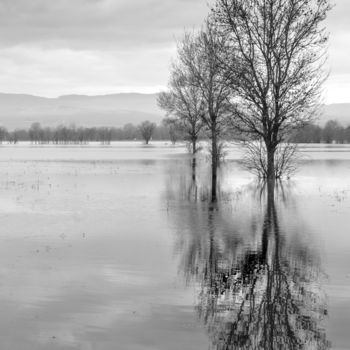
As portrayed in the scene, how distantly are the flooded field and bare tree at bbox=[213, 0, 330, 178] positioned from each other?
6.06 m

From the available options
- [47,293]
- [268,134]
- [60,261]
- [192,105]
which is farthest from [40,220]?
[192,105]

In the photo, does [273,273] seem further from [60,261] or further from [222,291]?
[60,261]

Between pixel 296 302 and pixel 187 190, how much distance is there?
61.0 ft

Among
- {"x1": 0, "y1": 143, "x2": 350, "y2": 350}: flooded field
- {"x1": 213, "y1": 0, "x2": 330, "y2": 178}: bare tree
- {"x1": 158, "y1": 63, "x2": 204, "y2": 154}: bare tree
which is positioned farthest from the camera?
{"x1": 158, "y1": 63, "x2": 204, "y2": 154}: bare tree

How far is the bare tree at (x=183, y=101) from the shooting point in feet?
176

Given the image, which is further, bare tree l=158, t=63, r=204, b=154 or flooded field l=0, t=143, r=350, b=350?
bare tree l=158, t=63, r=204, b=154

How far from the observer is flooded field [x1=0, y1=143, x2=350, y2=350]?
272 inches

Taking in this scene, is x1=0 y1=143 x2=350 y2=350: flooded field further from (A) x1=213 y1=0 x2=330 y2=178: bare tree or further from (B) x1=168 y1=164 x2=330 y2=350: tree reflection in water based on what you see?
(A) x1=213 y1=0 x2=330 y2=178: bare tree

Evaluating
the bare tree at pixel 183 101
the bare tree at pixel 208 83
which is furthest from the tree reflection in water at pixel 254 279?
the bare tree at pixel 183 101

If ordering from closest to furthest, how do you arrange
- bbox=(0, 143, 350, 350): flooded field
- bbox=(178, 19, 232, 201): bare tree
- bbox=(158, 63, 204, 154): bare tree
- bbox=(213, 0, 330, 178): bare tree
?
bbox=(0, 143, 350, 350): flooded field → bbox=(213, 0, 330, 178): bare tree → bbox=(178, 19, 232, 201): bare tree → bbox=(158, 63, 204, 154): bare tree

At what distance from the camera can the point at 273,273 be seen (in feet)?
32.5

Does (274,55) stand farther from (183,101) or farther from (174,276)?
(183,101)

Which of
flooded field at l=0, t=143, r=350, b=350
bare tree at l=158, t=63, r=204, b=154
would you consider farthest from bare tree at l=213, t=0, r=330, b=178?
bare tree at l=158, t=63, r=204, b=154

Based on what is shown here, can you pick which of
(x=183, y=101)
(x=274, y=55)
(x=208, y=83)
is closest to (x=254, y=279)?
(x=274, y=55)
